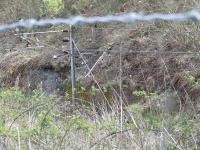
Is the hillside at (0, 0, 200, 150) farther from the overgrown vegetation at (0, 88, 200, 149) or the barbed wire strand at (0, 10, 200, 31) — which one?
the barbed wire strand at (0, 10, 200, 31)

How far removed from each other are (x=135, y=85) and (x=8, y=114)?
2430 millimetres

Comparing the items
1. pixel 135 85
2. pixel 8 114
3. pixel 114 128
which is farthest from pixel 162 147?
pixel 135 85

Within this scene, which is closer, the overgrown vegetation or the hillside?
the overgrown vegetation

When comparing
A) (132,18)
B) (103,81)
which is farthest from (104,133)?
(103,81)

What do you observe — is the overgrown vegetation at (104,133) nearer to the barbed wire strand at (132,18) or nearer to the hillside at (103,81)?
the hillside at (103,81)

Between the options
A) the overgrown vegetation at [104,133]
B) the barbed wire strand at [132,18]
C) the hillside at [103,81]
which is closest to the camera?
the barbed wire strand at [132,18]

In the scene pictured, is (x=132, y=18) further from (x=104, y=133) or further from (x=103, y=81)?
(x=103, y=81)

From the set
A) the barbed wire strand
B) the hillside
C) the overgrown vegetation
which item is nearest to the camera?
the barbed wire strand

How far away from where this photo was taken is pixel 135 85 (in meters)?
6.75

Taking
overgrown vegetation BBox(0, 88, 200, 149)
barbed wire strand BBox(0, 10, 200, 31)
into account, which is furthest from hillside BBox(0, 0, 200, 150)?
barbed wire strand BBox(0, 10, 200, 31)

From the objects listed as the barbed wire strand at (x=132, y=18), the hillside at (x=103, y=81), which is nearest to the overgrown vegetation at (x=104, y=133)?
the hillside at (x=103, y=81)

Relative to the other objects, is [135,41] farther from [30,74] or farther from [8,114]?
[8,114]

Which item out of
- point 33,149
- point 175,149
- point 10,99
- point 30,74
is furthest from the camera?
point 30,74

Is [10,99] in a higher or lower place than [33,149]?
lower
